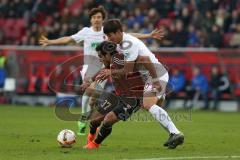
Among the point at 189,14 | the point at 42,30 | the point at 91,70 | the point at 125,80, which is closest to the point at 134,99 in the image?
the point at 125,80

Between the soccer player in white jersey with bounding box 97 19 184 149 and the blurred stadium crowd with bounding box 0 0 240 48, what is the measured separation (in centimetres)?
1653

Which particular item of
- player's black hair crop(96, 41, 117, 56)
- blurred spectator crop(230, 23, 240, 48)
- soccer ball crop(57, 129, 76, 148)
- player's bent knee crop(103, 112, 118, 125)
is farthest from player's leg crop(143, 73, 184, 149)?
blurred spectator crop(230, 23, 240, 48)

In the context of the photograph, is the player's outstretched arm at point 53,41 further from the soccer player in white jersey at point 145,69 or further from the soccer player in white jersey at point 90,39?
the soccer player in white jersey at point 145,69

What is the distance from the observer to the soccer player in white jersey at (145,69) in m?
12.7

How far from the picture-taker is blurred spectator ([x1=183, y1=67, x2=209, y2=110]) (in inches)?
1112

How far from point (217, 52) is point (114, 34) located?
16.5m

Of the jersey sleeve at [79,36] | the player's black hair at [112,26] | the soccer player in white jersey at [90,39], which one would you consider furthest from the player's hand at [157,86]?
the jersey sleeve at [79,36]

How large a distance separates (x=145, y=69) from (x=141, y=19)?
1852cm

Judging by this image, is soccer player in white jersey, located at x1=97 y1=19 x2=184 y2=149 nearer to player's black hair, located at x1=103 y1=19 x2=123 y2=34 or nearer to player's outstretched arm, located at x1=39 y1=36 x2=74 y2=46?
player's black hair, located at x1=103 y1=19 x2=123 y2=34

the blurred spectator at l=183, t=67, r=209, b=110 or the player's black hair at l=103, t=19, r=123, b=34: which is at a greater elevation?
the player's black hair at l=103, t=19, r=123, b=34

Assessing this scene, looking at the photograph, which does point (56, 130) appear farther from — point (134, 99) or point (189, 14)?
point (189, 14)

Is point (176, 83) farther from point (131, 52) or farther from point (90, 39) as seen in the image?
point (131, 52)

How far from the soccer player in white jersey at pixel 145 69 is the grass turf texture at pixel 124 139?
1.46 feet

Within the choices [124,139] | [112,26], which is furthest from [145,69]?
[124,139]
